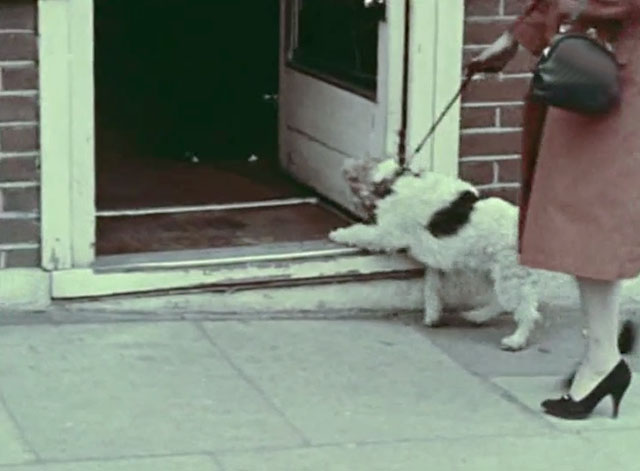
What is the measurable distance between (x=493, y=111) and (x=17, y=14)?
2030mm

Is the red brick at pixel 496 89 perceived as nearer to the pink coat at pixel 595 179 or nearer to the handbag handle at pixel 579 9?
the pink coat at pixel 595 179

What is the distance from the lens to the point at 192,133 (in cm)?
979

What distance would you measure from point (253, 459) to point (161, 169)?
152 inches

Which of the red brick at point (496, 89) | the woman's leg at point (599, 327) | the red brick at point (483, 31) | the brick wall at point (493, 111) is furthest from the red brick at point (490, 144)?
the woman's leg at point (599, 327)

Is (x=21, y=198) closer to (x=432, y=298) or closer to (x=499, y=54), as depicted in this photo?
(x=432, y=298)

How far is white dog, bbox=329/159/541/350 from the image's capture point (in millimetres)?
6824

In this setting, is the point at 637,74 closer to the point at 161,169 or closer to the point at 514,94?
the point at 514,94

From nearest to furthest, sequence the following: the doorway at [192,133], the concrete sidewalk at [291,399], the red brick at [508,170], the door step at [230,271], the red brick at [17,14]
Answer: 1. the concrete sidewalk at [291,399]
2. the red brick at [17,14]
3. the door step at [230,271]
4. the red brick at [508,170]
5. the doorway at [192,133]

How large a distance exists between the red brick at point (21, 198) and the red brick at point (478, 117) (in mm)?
1803

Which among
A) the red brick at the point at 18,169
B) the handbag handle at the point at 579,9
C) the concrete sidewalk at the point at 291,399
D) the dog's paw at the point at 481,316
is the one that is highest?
the handbag handle at the point at 579,9

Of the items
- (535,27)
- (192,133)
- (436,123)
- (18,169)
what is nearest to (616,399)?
(535,27)

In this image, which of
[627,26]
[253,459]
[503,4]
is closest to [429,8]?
[503,4]

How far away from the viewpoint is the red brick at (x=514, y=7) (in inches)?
284

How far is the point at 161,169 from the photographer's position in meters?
9.20
